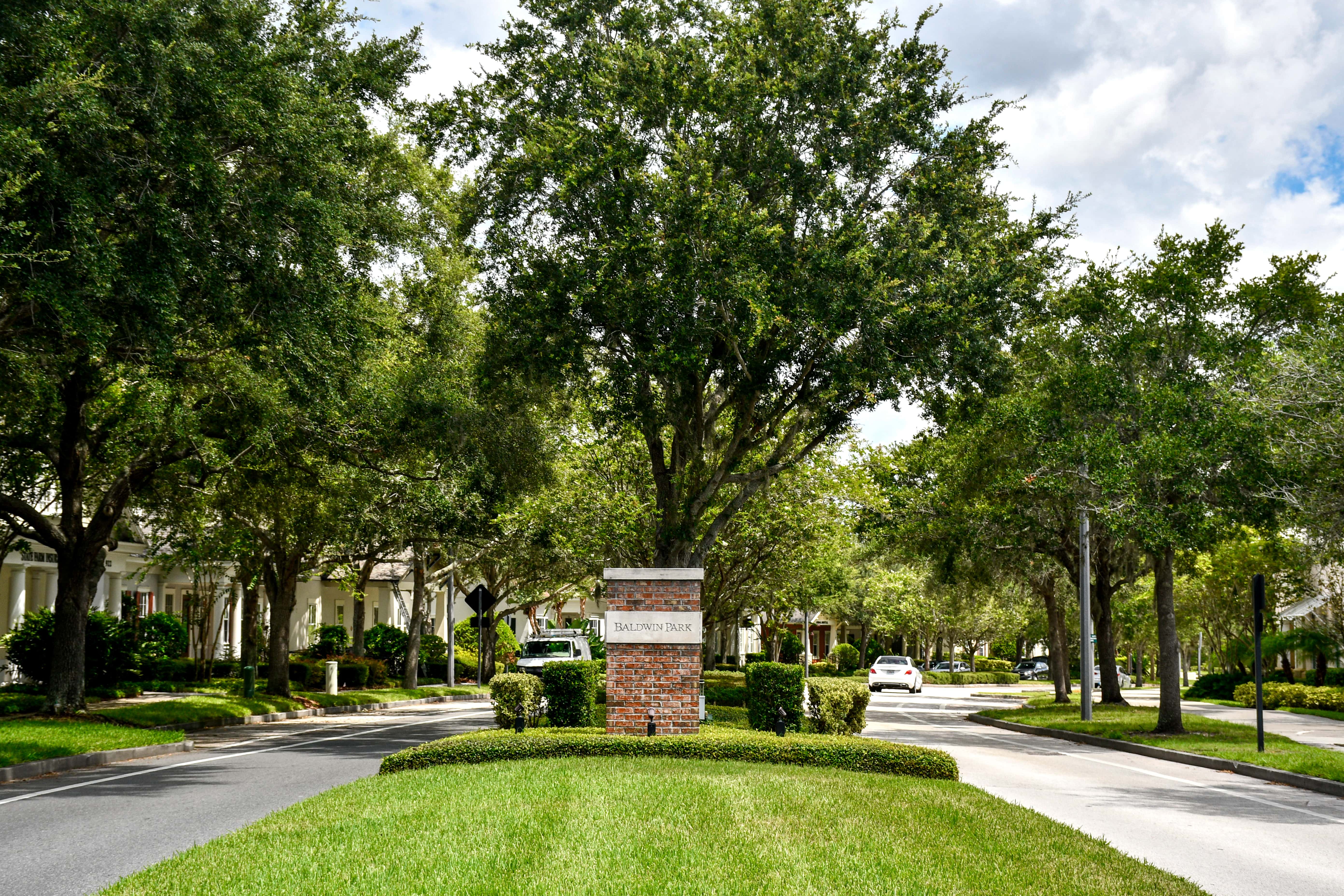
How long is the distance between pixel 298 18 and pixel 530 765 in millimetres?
11634

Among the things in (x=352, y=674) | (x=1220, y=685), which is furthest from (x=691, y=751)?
(x=1220, y=685)

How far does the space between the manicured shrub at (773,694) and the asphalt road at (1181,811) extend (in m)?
2.79

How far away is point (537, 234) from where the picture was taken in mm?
20922

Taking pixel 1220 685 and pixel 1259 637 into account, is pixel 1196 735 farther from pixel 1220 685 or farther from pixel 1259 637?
pixel 1220 685

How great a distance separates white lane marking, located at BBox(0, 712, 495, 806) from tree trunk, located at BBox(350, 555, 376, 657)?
42.4 ft

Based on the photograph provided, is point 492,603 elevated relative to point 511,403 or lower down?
lower down

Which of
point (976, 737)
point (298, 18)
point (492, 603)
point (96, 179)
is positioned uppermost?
point (298, 18)

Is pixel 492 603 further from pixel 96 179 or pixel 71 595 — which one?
pixel 96 179

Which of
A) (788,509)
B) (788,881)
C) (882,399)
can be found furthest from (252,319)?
(788,509)

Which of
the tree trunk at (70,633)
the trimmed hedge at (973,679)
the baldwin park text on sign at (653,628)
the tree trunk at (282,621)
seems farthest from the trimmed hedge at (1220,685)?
the tree trunk at (70,633)

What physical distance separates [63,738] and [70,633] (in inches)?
171

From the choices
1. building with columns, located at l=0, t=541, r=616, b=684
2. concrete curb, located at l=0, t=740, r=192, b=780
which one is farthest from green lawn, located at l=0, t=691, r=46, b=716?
concrete curb, located at l=0, t=740, r=192, b=780

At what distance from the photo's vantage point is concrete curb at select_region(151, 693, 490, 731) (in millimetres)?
22938

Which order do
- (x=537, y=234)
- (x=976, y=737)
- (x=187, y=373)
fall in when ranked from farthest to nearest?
(x=976, y=737) → (x=537, y=234) → (x=187, y=373)
